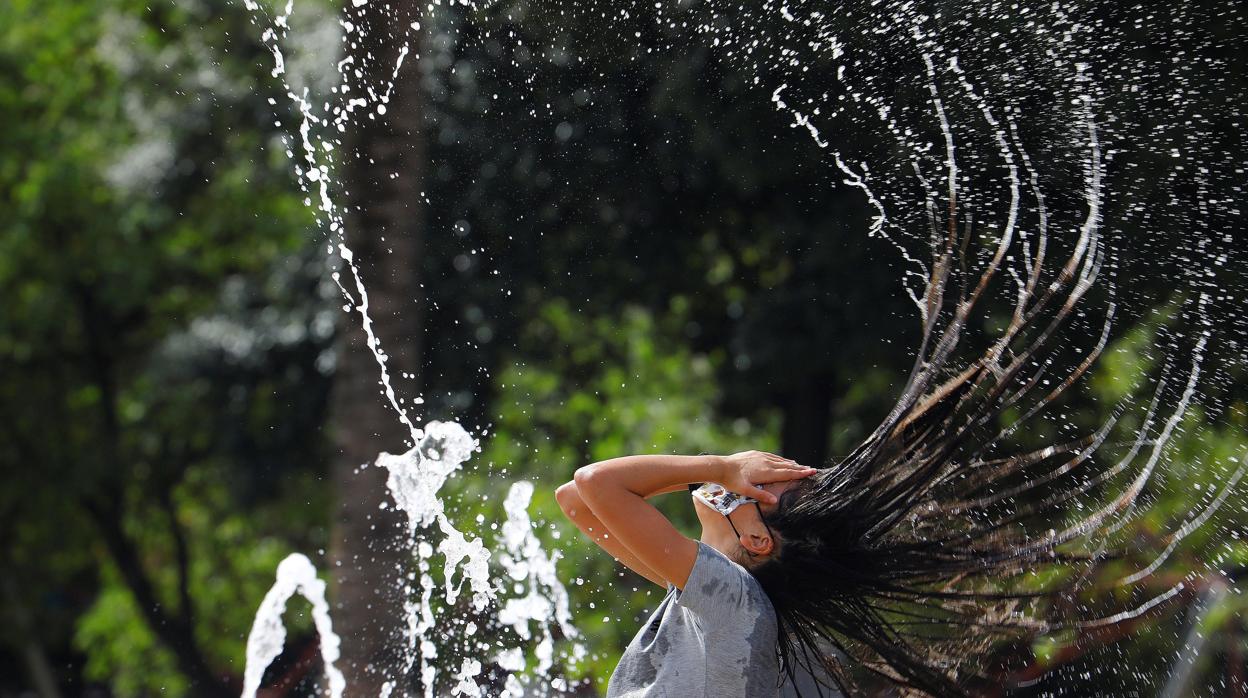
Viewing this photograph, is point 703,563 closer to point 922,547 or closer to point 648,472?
point 648,472

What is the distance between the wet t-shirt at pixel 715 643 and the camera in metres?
2.13

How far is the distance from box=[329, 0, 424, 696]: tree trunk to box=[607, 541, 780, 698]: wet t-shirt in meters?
2.60

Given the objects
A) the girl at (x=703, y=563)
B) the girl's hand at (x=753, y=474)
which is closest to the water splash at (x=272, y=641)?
the girl at (x=703, y=563)

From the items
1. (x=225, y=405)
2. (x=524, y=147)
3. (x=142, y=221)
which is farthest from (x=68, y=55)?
(x=524, y=147)

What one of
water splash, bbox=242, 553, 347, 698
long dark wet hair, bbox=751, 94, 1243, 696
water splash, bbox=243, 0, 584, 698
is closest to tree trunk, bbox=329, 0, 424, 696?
water splash, bbox=243, 0, 584, 698

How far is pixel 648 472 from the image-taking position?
2285mm

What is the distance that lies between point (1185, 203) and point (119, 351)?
8.01 meters

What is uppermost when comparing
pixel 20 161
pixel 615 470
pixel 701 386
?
pixel 20 161

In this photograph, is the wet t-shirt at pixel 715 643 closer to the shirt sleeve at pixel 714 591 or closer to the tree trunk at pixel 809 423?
the shirt sleeve at pixel 714 591

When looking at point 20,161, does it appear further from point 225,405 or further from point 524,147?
point 524,147

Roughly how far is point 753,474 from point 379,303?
2892 mm

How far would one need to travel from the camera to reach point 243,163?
28.7 feet

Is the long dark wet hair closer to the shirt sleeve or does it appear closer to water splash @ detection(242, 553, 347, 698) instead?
the shirt sleeve

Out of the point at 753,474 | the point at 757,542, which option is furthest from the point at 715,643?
the point at 753,474
